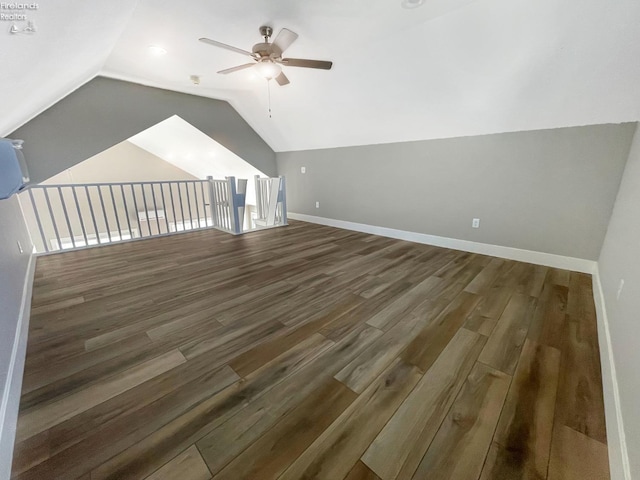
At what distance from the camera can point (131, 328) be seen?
Result: 5.71 feet

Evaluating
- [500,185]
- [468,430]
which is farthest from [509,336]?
[500,185]

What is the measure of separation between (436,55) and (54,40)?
3.01 m

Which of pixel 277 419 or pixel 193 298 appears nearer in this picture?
pixel 277 419

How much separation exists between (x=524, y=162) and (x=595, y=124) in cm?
59

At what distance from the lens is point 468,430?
3.48ft

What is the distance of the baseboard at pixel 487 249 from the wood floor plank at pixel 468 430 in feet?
7.25

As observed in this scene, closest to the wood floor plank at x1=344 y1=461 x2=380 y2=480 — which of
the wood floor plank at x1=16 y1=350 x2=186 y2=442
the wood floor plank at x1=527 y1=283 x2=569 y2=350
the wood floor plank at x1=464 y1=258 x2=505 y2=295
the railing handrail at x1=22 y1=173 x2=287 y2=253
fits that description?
the wood floor plank at x1=16 y1=350 x2=186 y2=442

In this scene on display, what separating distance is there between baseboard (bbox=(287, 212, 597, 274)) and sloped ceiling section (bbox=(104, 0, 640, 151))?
1350 millimetres

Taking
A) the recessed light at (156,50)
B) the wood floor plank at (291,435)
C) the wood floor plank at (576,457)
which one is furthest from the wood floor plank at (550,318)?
the recessed light at (156,50)

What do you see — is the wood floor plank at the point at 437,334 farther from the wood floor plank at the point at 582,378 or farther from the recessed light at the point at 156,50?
the recessed light at the point at 156,50

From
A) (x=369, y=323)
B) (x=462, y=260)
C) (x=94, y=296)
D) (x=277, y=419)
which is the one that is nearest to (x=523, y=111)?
(x=462, y=260)

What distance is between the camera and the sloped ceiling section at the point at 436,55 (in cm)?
197

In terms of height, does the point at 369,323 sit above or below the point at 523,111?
below

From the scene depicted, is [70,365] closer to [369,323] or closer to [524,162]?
[369,323]
